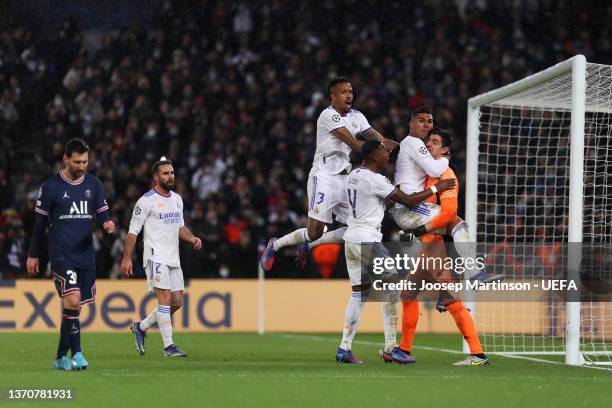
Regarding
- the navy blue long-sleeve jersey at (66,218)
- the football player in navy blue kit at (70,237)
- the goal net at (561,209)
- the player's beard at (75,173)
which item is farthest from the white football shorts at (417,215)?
the player's beard at (75,173)

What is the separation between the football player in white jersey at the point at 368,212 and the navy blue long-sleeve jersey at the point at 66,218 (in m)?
2.45

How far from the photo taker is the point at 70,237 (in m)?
9.53

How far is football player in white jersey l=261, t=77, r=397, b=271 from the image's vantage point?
10.9 metres

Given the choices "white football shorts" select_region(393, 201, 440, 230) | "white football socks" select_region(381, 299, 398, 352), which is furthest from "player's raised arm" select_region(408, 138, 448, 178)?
"white football socks" select_region(381, 299, 398, 352)

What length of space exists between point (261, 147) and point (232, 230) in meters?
2.80

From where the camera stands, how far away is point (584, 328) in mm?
13508

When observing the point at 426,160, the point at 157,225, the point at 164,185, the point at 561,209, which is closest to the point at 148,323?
the point at 157,225

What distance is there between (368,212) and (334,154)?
1.01 meters

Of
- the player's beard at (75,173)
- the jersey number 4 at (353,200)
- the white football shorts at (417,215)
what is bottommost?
the white football shorts at (417,215)

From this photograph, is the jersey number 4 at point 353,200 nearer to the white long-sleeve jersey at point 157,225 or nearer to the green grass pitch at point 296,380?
the green grass pitch at point 296,380

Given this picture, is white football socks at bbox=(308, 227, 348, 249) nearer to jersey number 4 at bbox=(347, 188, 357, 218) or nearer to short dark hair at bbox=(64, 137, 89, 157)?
jersey number 4 at bbox=(347, 188, 357, 218)

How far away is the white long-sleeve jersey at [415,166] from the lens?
10.5 metres

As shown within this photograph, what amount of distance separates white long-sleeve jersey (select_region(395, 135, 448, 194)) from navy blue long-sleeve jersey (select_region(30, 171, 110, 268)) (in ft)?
9.95

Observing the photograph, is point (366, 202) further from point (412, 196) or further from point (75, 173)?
point (75, 173)
